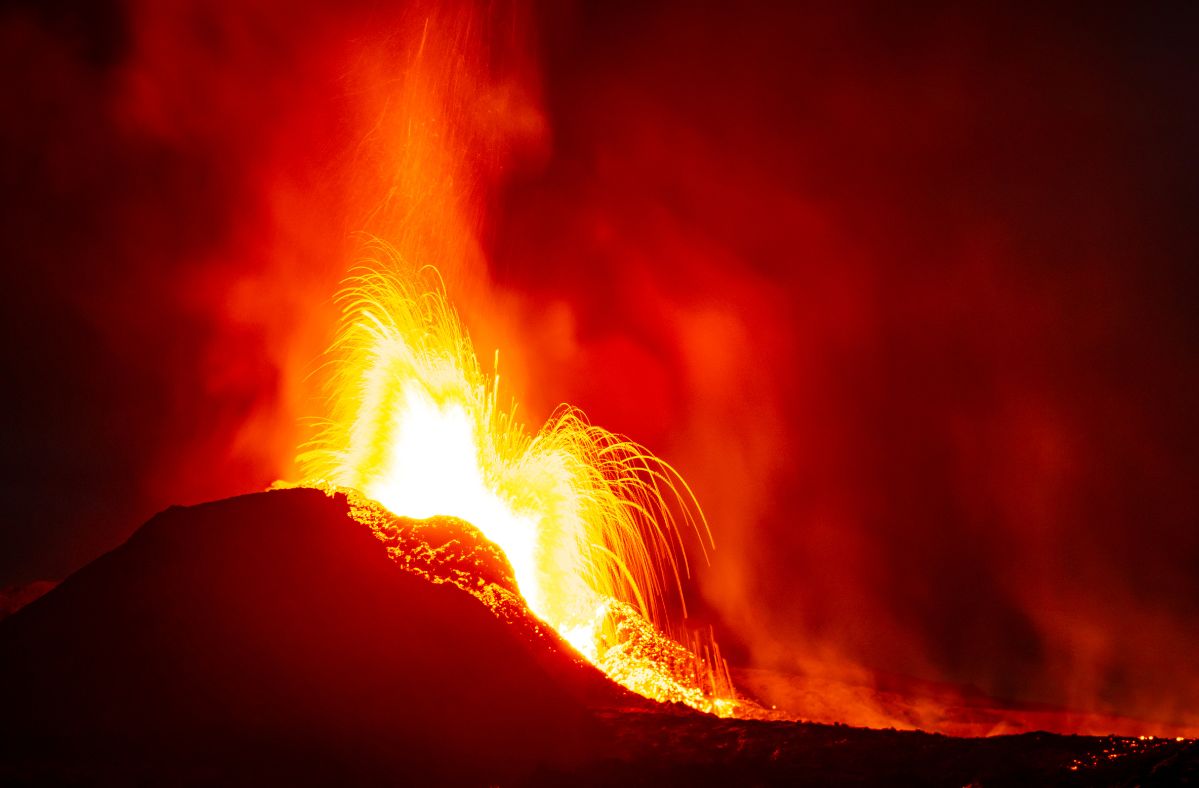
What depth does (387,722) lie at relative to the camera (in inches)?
548

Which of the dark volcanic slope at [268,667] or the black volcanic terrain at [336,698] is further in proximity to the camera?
the dark volcanic slope at [268,667]

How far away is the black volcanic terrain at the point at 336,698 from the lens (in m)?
11.7

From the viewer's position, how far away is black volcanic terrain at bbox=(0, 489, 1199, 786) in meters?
11.7

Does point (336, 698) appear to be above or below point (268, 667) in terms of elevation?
Result: below

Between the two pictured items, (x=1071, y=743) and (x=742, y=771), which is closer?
(x=1071, y=743)

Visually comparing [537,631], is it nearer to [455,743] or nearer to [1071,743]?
[455,743]

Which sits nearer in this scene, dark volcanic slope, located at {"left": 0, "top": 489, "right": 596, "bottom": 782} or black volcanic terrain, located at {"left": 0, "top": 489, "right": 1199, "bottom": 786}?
black volcanic terrain, located at {"left": 0, "top": 489, "right": 1199, "bottom": 786}

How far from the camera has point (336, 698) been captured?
14211 millimetres

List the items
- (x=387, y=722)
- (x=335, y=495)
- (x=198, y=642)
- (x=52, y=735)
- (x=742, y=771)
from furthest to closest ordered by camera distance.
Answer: (x=335, y=495)
(x=198, y=642)
(x=387, y=722)
(x=52, y=735)
(x=742, y=771)

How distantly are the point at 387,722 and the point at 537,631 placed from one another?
15.4 ft

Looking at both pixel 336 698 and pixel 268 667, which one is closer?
pixel 336 698

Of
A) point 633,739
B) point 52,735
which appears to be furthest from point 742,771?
point 52,735

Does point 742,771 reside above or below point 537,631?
below

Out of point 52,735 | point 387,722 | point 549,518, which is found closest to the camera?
point 52,735
